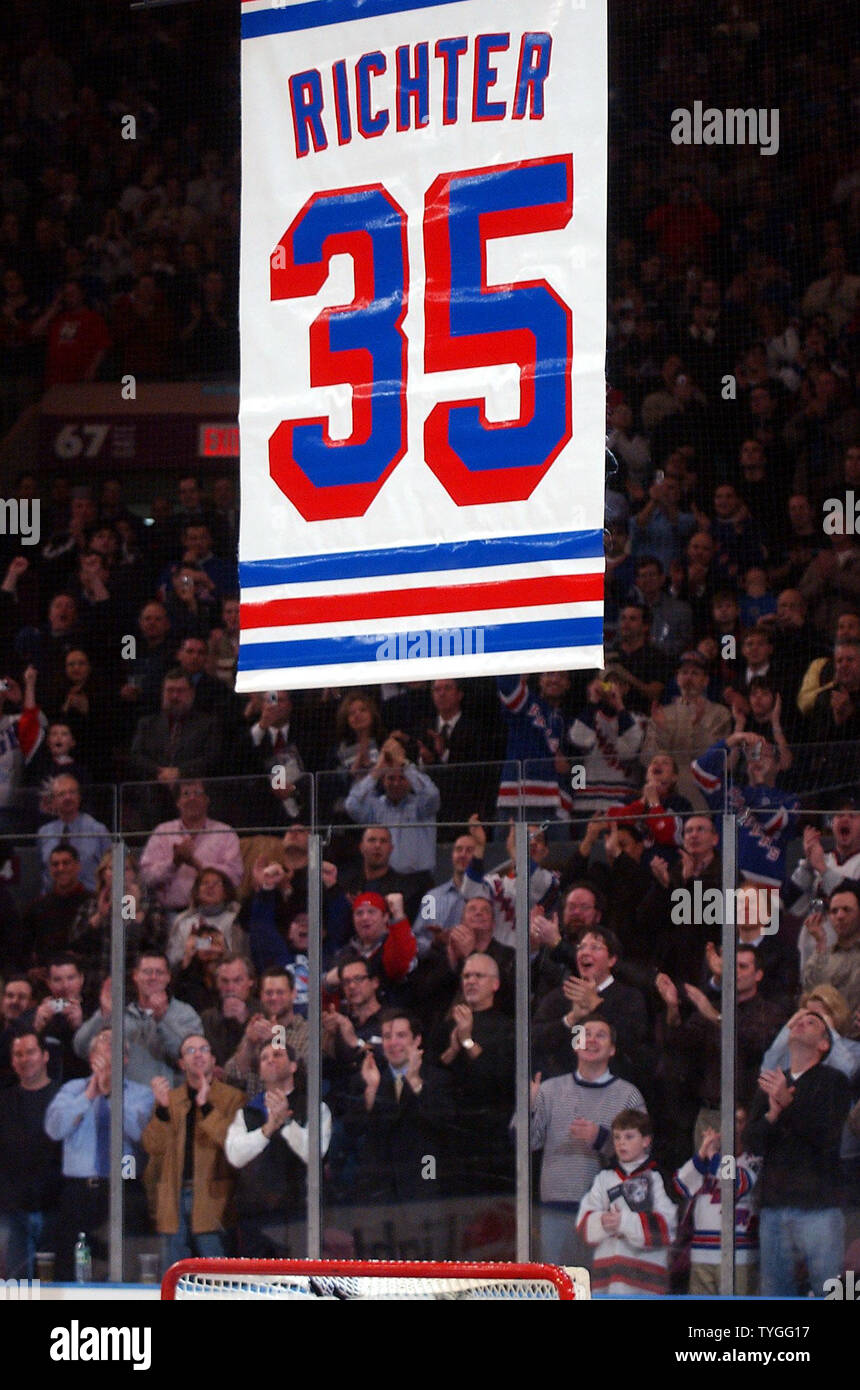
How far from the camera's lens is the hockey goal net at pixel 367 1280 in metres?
3.62

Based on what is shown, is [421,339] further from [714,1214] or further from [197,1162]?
[197,1162]

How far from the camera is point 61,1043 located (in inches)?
292

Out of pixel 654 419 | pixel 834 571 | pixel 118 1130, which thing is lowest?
pixel 118 1130

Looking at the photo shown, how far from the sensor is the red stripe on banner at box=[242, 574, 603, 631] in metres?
3.55

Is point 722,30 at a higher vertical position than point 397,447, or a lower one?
higher

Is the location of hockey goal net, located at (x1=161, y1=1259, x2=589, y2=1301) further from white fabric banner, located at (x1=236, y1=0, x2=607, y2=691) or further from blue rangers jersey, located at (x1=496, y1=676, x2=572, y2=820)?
blue rangers jersey, located at (x1=496, y1=676, x2=572, y2=820)

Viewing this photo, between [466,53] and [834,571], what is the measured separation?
602 centimetres

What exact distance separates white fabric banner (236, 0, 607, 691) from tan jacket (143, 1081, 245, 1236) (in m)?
3.65

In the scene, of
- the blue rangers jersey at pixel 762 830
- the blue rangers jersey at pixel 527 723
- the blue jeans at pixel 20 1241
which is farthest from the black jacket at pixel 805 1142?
the blue jeans at pixel 20 1241

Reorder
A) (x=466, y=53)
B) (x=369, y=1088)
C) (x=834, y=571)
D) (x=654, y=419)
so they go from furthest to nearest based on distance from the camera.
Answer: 1. (x=654, y=419)
2. (x=834, y=571)
3. (x=369, y=1088)
4. (x=466, y=53)
